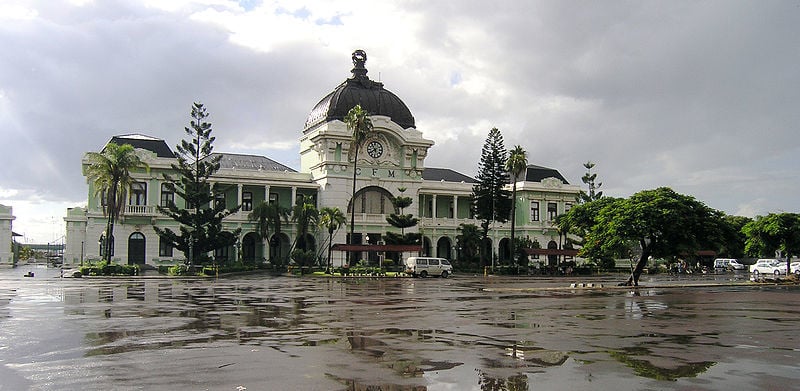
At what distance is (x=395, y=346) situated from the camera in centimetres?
1370

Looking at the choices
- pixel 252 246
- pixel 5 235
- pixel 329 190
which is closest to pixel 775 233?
pixel 329 190

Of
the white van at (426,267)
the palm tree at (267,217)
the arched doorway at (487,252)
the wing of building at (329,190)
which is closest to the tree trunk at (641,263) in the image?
the white van at (426,267)

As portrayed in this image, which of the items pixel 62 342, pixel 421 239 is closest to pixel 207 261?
pixel 421 239

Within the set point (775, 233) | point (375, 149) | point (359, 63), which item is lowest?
point (775, 233)

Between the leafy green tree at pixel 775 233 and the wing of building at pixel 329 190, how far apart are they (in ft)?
88.6

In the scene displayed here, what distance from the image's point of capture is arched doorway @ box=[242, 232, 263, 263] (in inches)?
2648

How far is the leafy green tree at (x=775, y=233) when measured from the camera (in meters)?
51.5

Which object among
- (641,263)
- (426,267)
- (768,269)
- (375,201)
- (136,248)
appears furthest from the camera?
(375,201)

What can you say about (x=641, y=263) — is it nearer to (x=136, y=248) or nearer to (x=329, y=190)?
(x=329, y=190)

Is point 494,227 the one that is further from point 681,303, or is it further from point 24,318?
point 24,318

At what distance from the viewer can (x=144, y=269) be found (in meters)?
59.4

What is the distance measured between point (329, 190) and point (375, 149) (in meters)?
6.50

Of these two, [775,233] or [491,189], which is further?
[491,189]

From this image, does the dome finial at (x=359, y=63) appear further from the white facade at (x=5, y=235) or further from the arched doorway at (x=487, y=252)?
the white facade at (x=5, y=235)
